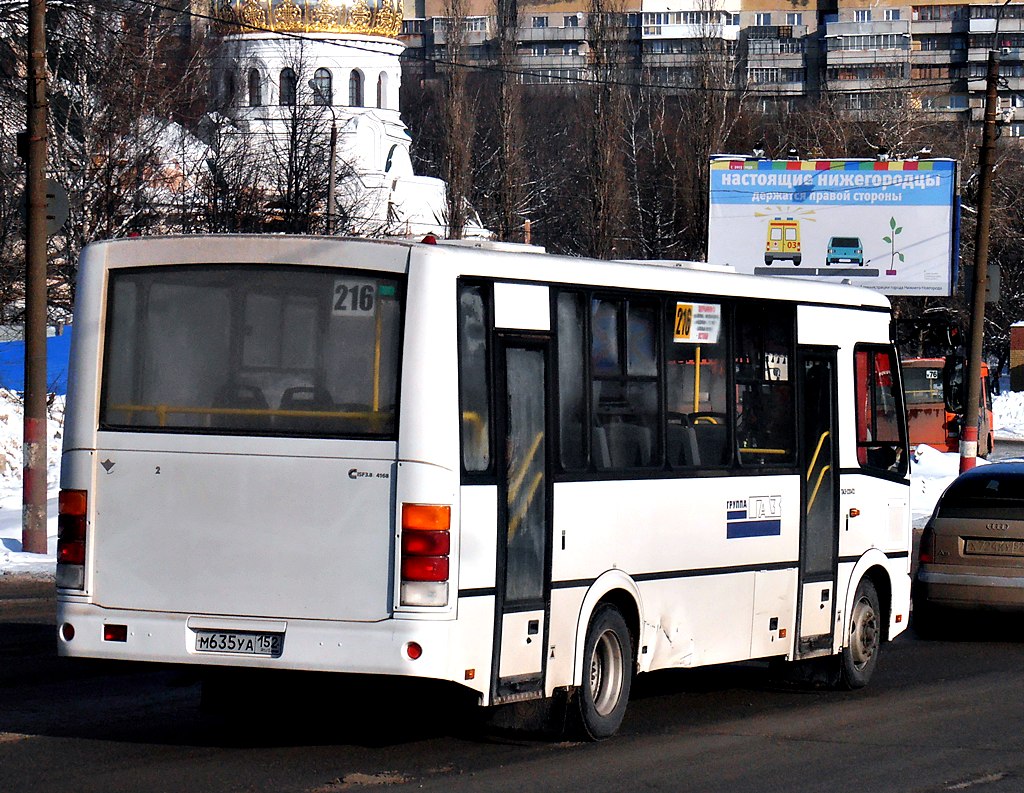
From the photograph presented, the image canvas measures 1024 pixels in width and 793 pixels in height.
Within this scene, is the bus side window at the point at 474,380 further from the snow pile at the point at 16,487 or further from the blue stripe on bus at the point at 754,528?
the snow pile at the point at 16,487

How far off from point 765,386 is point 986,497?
432 cm

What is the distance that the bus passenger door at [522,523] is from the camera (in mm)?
8094

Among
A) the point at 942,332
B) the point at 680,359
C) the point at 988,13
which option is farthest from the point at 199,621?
the point at 988,13

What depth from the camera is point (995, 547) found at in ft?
44.3

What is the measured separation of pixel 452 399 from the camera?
7844 mm

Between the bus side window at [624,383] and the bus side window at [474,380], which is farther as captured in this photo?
the bus side window at [624,383]

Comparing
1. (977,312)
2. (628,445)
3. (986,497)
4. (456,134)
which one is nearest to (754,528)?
(628,445)

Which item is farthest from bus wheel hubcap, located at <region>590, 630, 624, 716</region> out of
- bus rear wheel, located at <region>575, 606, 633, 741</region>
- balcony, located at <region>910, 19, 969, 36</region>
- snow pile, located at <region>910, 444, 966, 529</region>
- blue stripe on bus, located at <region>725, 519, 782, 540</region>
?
balcony, located at <region>910, 19, 969, 36</region>

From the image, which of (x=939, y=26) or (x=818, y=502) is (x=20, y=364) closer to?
(x=818, y=502)

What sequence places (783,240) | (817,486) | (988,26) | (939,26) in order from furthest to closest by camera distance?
(939,26) < (988,26) < (783,240) < (817,486)

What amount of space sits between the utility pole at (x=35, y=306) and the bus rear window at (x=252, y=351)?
10.3 metres

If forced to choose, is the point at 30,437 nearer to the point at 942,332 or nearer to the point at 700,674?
the point at 700,674

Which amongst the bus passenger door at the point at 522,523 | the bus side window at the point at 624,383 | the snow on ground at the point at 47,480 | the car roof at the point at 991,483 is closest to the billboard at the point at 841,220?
the snow on ground at the point at 47,480

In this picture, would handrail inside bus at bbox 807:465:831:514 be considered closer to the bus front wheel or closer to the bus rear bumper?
the bus front wheel
